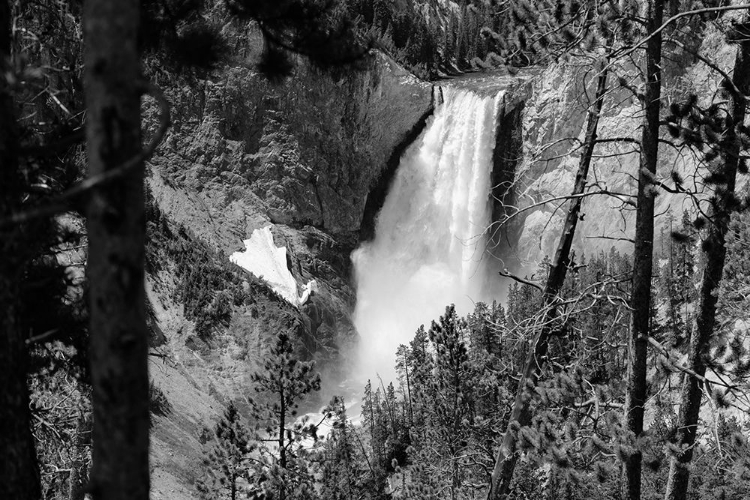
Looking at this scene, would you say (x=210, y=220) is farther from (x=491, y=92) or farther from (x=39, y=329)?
(x=39, y=329)

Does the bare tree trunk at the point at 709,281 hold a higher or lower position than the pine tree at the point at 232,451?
higher

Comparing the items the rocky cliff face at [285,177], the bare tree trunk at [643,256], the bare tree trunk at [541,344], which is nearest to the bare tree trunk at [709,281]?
the bare tree trunk at [643,256]

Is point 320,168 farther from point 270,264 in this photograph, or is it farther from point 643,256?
point 643,256

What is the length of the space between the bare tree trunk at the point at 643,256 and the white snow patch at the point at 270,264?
3706 cm

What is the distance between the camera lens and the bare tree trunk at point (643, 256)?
559 centimetres

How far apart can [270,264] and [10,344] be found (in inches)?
Answer: 1617

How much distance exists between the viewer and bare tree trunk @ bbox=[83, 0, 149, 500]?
2.04 metres

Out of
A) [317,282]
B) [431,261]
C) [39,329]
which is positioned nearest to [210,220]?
[317,282]

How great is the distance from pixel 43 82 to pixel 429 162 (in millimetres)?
43633

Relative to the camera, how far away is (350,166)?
50.7 m

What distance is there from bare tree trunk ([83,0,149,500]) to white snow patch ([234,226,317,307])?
39.9 m

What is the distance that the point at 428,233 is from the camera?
155 ft

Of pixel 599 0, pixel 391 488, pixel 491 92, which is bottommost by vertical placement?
pixel 391 488

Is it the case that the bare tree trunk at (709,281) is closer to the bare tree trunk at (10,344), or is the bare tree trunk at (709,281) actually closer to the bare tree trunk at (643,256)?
the bare tree trunk at (643,256)
